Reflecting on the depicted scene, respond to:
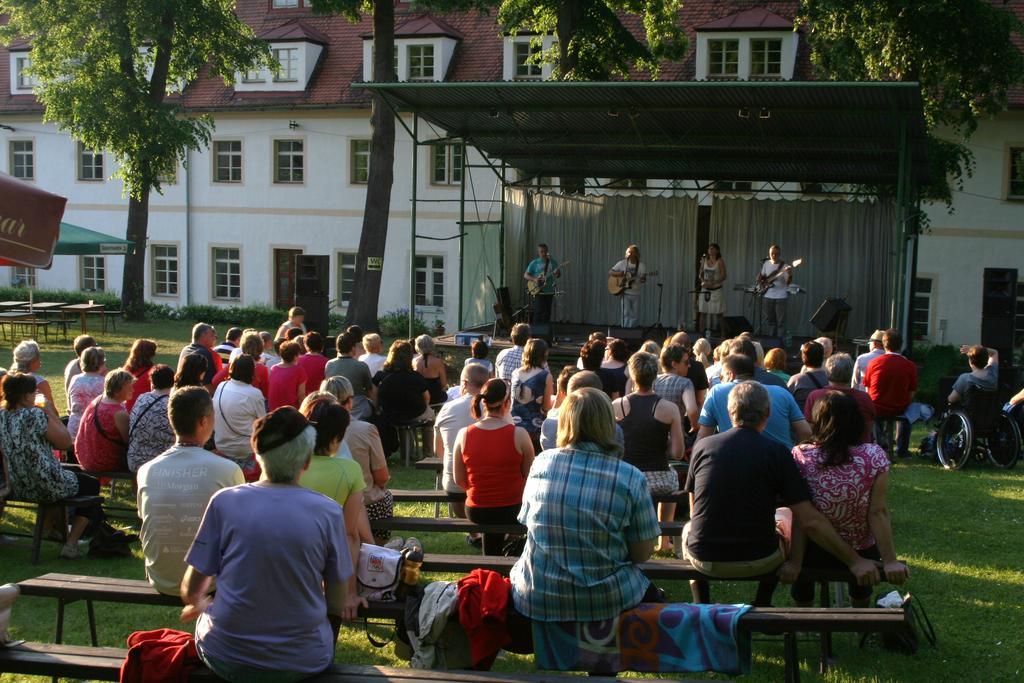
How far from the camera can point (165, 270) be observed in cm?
3153

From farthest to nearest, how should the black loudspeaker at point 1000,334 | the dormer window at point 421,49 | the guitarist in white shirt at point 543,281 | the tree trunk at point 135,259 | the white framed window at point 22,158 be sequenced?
the white framed window at point 22,158
the dormer window at point 421,49
the tree trunk at point 135,259
the guitarist in white shirt at point 543,281
the black loudspeaker at point 1000,334

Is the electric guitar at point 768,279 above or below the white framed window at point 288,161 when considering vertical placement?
below

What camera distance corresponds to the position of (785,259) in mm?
20422

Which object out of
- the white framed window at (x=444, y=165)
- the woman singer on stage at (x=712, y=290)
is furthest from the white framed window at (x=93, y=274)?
the woman singer on stage at (x=712, y=290)

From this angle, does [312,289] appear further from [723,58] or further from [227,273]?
[227,273]

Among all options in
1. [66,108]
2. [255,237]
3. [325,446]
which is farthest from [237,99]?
[325,446]

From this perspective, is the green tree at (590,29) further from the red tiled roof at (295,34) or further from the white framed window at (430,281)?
the red tiled roof at (295,34)

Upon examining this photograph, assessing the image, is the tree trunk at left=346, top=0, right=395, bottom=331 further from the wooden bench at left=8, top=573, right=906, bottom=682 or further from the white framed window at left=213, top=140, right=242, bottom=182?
the wooden bench at left=8, top=573, right=906, bottom=682

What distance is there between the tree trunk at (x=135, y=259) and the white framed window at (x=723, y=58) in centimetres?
1384

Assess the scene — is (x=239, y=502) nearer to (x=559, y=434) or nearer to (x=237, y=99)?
(x=559, y=434)

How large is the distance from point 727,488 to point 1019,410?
8.83 m

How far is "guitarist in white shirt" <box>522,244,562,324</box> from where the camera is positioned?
741 inches

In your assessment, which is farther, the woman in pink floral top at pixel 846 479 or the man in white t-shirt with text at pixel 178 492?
the woman in pink floral top at pixel 846 479

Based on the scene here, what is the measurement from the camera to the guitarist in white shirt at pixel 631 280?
18844mm
